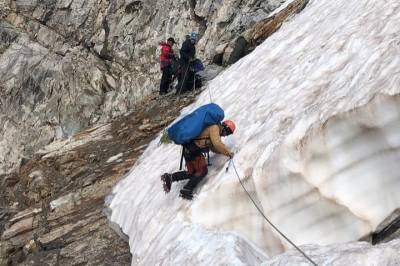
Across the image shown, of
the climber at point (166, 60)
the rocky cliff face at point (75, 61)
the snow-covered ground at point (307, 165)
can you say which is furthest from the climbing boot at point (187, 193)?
the rocky cliff face at point (75, 61)

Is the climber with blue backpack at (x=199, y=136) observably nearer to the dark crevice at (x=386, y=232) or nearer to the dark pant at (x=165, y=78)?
the dark crevice at (x=386, y=232)

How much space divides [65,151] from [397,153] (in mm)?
13728

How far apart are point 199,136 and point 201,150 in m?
0.32

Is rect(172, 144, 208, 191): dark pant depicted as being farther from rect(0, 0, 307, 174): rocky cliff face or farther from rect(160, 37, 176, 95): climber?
rect(0, 0, 307, 174): rocky cliff face

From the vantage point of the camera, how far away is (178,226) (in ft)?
29.6

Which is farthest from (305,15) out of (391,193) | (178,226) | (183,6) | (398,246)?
(183,6)

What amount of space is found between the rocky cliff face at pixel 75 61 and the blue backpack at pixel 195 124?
71.2 ft

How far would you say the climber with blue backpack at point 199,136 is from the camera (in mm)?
9062

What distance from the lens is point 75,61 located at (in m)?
36.1

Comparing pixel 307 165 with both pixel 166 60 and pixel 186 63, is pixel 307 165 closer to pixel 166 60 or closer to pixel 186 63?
pixel 186 63

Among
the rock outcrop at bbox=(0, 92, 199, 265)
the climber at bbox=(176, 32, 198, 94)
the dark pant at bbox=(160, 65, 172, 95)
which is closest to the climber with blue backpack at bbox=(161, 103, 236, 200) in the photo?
the rock outcrop at bbox=(0, 92, 199, 265)

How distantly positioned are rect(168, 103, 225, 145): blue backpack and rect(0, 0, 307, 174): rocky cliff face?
21.7 m

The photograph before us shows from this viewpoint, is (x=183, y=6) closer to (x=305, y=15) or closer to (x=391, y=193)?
(x=305, y=15)

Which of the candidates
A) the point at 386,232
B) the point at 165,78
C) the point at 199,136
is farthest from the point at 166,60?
the point at 386,232
